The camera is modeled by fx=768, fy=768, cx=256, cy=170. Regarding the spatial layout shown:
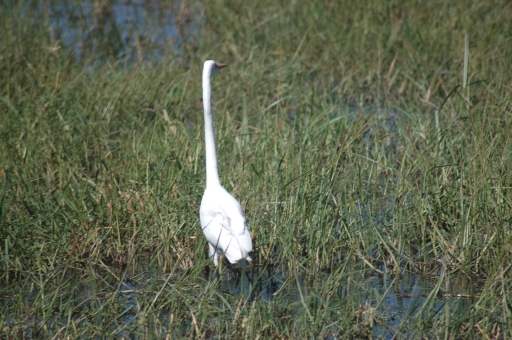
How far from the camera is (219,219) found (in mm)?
4215

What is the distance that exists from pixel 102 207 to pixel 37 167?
0.88m

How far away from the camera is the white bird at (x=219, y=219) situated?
4.02 meters

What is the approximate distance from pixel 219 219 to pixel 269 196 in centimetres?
67

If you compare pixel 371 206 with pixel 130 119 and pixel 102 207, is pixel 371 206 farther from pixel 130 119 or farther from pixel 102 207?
pixel 130 119

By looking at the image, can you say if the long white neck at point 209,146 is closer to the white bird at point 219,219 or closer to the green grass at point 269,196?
the white bird at point 219,219

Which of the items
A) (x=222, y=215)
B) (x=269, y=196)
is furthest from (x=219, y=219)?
(x=269, y=196)

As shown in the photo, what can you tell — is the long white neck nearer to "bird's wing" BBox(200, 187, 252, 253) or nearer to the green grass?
"bird's wing" BBox(200, 187, 252, 253)

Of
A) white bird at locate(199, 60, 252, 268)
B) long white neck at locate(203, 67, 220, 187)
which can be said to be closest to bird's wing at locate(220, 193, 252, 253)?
white bird at locate(199, 60, 252, 268)

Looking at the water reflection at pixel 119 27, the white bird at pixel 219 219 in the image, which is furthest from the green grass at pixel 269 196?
the water reflection at pixel 119 27

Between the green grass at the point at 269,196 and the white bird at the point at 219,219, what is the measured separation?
0.54 ft

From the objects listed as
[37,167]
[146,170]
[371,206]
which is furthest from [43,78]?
[371,206]

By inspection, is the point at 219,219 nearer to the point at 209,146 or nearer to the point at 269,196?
the point at 209,146

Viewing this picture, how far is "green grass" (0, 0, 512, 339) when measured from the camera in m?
3.72

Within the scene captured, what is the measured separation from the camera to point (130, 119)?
6273mm
